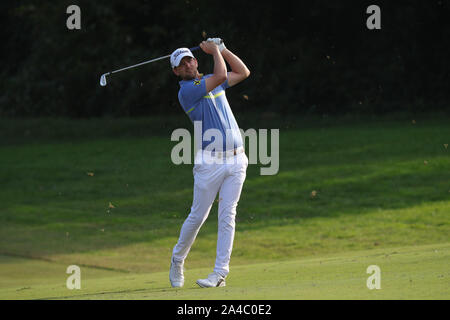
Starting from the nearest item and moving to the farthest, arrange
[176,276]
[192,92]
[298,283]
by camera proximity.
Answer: [298,283] < [192,92] < [176,276]

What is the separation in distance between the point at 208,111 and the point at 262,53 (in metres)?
22.7

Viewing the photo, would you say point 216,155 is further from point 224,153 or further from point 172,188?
point 172,188

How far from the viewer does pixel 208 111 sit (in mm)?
7809

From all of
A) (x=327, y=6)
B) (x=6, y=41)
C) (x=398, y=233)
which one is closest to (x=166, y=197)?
(x=398, y=233)

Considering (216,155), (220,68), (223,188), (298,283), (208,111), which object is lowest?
(298,283)

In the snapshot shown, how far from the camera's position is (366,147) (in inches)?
870

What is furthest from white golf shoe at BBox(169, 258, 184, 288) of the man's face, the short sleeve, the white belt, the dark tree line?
the dark tree line

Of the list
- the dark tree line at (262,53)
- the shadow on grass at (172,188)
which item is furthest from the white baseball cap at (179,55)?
the dark tree line at (262,53)

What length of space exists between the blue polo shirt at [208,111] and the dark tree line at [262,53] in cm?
2113

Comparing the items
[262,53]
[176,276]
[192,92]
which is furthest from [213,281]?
[262,53]

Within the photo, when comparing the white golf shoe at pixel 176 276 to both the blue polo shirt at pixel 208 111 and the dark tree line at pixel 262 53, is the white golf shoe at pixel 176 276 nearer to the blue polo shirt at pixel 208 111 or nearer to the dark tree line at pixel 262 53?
the blue polo shirt at pixel 208 111

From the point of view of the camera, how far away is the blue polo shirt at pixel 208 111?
7.77 m

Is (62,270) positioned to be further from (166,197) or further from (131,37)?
(131,37)

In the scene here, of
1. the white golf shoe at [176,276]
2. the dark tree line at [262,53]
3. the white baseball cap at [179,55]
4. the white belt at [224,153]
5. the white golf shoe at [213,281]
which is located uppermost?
the dark tree line at [262,53]
